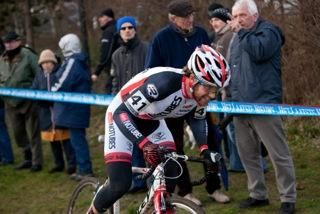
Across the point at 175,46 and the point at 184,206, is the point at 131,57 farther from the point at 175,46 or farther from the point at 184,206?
the point at 184,206

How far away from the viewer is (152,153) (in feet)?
18.0

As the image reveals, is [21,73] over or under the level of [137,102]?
under

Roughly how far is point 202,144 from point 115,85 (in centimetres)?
358

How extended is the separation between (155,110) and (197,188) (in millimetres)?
3120

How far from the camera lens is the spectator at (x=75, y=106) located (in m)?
9.68

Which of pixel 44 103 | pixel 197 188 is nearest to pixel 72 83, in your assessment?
pixel 44 103

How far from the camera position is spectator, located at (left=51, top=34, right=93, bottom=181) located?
9680mm

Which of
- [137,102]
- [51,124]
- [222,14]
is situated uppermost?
[222,14]

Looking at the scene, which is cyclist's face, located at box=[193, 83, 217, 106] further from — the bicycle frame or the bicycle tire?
the bicycle tire

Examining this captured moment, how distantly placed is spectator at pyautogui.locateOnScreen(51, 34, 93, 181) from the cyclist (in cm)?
355

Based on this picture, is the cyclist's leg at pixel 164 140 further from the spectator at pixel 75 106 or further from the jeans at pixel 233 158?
the spectator at pixel 75 106

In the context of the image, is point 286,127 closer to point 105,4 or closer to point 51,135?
point 51,135

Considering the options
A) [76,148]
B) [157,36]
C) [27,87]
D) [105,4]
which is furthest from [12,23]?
[157,36]

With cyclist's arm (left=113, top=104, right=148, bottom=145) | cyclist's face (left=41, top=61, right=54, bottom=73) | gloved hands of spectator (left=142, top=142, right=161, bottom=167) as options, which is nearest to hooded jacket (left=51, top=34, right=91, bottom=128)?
cyclist's face (left=41, top=61, right=54, bottom=73)
